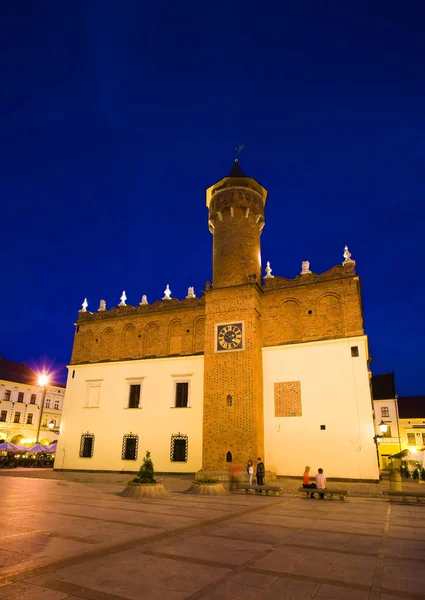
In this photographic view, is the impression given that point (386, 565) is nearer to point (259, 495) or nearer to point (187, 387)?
point (259, 495)

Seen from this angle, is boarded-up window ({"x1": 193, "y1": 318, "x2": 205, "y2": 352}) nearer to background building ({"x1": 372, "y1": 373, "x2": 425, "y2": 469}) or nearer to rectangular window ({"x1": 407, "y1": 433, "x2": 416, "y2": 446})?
background building ({"x1": 372, "y1": 373, "x2": 425, "y2": 469})

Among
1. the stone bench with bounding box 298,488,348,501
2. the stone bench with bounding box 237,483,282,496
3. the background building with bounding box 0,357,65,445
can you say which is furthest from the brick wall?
the background building with bounding box 0,357,65,445

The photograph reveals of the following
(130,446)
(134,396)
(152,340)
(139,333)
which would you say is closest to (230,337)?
(152,340)

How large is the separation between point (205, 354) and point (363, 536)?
678 inches

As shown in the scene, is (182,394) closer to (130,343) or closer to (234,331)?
(234,331)

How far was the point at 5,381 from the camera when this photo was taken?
46312 millimetres

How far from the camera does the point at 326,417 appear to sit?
22.2 meters

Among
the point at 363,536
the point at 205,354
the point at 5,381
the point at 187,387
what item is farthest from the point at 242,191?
the point at 5,381

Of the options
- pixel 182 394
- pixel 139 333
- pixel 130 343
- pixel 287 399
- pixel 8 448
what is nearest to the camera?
pixel 287 399

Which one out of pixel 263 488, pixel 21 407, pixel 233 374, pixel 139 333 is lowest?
pixel 263 488

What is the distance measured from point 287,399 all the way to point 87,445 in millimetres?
15109

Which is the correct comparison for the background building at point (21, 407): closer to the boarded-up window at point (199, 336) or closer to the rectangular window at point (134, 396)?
the rectangular window at point (134, 396)

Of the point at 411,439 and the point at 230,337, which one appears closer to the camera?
the point at 230,337

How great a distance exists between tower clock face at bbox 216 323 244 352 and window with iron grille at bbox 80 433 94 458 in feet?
40.0
